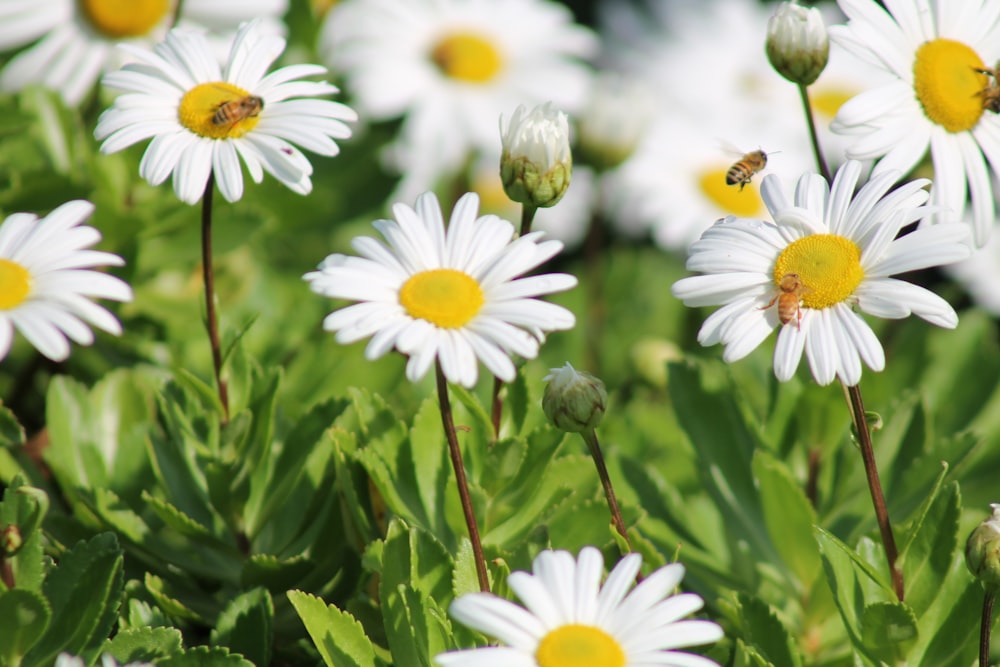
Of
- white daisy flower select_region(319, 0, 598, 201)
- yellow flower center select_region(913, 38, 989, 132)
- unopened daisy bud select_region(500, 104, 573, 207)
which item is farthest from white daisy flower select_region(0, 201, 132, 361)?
white daisy flower select_region(319, 0, 598, 201)

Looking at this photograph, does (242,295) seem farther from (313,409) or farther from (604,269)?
(604,269)

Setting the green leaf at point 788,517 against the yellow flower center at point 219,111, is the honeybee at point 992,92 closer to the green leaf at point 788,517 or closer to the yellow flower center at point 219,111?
the green leaf at point 788,517

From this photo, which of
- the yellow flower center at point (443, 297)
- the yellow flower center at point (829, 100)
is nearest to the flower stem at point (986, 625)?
the yellow flower center at point (443, 297)

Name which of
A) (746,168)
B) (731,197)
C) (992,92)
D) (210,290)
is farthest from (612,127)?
(210,290)

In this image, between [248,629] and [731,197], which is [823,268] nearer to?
[248,629]

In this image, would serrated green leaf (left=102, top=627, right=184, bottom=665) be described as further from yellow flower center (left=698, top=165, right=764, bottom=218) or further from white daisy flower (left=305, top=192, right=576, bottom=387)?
yellow flower center (left=698, top=165, right=764, bottom=218)

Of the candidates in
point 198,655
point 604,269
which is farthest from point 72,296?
point 604,269
